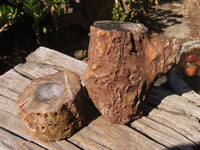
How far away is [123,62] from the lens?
1.87m

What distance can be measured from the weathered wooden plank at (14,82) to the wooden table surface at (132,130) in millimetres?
→ 12

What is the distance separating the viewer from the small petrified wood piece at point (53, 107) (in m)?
1.82

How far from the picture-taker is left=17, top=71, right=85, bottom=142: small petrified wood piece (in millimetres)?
1819

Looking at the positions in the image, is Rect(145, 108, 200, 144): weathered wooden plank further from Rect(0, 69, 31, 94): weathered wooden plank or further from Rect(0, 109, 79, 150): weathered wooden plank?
Rect(0, 69, 31, 94): weathered wooden plank

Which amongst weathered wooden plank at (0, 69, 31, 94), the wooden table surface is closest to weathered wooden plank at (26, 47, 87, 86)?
weathered wooden plank at (0, 69, 31, 94)

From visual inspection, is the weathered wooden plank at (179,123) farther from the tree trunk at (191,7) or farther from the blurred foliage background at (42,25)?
the tree trunk at (191,7)

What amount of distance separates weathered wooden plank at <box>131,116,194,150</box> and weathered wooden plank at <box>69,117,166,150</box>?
0.24 feet

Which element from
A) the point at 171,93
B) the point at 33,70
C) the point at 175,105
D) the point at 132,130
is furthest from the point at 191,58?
the point at 33,70

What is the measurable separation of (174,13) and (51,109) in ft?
18.6

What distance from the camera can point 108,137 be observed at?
6.84 ft

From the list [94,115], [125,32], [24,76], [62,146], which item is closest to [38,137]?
[62,146]

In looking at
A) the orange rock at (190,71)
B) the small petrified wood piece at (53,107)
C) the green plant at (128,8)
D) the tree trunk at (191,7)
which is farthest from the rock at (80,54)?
the tree trunk at (191,7)

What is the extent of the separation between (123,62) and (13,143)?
4.24 feet

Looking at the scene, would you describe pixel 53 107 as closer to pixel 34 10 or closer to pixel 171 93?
pixel 171 93
